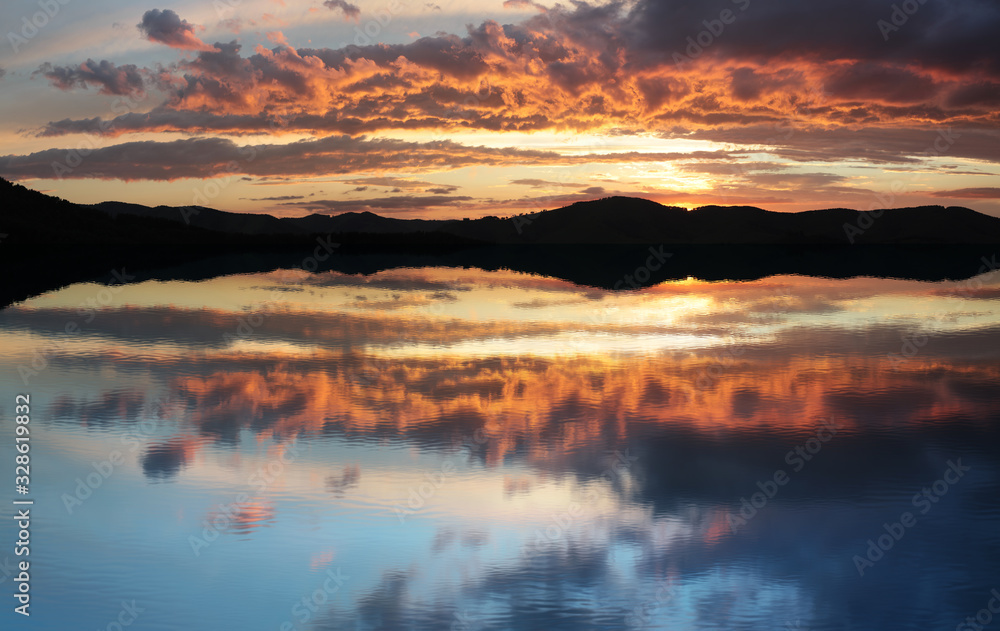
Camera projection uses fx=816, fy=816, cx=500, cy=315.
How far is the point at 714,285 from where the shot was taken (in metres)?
46.7

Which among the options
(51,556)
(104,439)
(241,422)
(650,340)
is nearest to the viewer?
(51,556)

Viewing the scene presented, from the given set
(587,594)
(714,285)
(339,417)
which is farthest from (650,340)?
(714,285)

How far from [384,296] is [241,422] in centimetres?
2383

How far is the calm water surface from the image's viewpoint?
691cm

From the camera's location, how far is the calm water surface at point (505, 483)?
22.7 ft

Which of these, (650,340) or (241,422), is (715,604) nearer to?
(241,422)

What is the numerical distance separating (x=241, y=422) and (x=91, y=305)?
21.4 m

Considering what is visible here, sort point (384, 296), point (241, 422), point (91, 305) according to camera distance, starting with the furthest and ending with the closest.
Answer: point (384, 296) < point (91, 305) < point (241, 422)

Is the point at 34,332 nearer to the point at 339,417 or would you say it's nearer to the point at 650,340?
the point at 339,417

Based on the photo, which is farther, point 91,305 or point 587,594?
point 91,305

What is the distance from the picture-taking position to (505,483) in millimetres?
9703

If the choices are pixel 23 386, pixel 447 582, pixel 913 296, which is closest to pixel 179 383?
pixel 23 386

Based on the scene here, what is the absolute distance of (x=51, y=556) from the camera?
7.68 m

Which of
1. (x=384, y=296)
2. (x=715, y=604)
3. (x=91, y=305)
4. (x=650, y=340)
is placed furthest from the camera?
(x=384, y=296)
